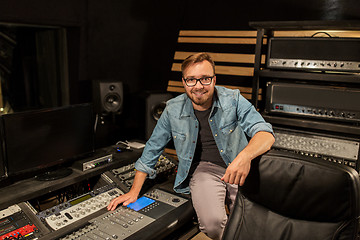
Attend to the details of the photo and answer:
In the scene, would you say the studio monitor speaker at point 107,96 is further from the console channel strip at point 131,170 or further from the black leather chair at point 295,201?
the black leather chair at point 295,201

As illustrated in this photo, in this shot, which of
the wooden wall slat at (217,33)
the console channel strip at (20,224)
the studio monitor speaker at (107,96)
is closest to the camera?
the console channel strip at (20,224)

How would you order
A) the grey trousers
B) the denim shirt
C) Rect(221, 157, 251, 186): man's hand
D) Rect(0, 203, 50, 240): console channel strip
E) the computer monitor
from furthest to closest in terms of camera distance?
the denim shirt, the grey trousers, the computer monitor, Rect(0, 203, 50, 240): console channel strip, Rect(221, 157, 251, 186): man's hand

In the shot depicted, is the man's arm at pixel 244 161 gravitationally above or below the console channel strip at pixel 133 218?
above

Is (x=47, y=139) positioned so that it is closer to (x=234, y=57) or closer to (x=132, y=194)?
(x=132, y=194)

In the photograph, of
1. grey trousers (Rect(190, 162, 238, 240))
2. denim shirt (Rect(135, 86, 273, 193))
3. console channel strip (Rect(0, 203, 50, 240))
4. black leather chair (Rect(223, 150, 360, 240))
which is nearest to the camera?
black leather chair (Rect(223, 150, 360, 240))

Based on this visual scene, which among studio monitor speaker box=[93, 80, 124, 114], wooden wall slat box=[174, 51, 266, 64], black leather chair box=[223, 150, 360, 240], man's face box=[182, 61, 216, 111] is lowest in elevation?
black leather chair box=[223, 150, 360, 240]

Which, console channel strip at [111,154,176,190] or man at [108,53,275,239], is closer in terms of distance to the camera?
man at [108,53,275,239]

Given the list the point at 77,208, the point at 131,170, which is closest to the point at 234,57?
the point at 131,170

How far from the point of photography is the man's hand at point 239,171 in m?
1.30

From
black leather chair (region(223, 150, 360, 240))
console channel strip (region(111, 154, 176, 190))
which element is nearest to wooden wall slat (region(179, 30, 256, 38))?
console channel strip (region(111, 154, 176, 190))

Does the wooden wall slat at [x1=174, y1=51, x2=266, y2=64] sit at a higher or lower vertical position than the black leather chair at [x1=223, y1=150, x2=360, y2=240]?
higher

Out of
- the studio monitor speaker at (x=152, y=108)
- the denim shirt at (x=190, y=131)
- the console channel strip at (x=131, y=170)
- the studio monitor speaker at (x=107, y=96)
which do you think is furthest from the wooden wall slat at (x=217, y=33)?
the console channel strip at (x=131, y=170)

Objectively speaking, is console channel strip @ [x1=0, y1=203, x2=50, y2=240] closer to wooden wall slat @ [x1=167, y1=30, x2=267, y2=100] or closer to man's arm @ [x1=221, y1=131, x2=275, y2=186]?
man's arm @ [x1=221, y1=131, x2=275, y2=186]

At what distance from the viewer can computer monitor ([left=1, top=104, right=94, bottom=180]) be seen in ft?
5.62
